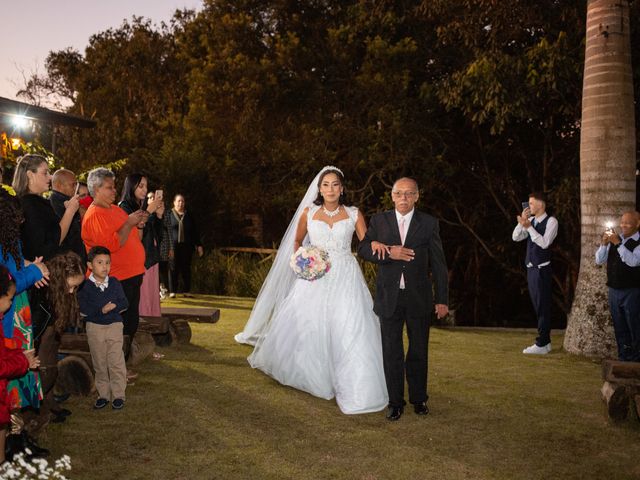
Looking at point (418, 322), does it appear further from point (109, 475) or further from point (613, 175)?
point (613, 175)

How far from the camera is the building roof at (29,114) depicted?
586 inches

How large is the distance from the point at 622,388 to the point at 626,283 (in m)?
2.11

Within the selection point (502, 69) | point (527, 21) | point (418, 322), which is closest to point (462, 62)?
point (527, 21)

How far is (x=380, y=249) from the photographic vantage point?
562 cm

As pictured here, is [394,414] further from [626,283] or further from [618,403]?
[626,283]

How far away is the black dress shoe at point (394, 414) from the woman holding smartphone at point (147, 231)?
3.12 m

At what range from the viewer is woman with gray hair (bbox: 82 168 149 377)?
21.4 feet

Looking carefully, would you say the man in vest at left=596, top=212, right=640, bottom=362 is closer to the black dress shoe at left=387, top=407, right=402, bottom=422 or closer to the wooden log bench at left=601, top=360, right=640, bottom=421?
the wooden log bench at left=601, top=360, right=640, bottom=421

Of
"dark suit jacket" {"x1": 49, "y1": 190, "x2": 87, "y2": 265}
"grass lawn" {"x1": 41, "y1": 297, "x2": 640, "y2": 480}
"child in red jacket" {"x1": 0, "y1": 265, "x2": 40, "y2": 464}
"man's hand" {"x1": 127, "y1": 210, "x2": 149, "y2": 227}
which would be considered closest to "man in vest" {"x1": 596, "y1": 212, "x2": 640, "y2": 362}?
"grass lawn" {"x1": 41, "y1": 297, "x2": 640, "y2": 480}

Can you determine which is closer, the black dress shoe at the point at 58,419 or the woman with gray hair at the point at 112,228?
the black dress shoe at the point at 58,419

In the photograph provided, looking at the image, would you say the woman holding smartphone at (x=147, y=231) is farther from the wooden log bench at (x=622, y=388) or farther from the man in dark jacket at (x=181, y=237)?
the wooden log bench at (x=622, y=388)

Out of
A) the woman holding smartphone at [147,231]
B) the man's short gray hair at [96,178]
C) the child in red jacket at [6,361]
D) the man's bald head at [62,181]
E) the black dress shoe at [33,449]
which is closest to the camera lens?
the child in red jacket at [6,361]

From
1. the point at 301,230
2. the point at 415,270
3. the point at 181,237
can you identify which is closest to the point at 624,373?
the point at 415,270

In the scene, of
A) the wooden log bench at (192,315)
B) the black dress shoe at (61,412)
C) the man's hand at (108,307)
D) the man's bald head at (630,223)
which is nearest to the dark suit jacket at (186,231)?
the wooden log bench at (192,315)
